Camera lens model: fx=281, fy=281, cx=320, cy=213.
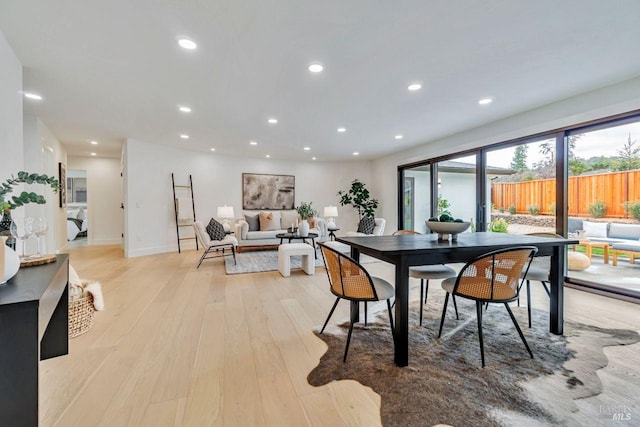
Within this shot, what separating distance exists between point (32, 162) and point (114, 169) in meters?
3.76

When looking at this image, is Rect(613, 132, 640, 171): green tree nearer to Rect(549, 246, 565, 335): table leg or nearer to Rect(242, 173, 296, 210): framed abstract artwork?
Rect(549, 246, 565, 335): table leg

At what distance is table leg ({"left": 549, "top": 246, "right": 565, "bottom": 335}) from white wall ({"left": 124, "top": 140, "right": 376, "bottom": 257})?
247 inches

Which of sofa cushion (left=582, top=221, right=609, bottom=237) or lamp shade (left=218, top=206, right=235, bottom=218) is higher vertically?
lamp shade (left=218, top=206, right=235, bottom=218)

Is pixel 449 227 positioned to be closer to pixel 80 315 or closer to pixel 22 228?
pixel 22 228

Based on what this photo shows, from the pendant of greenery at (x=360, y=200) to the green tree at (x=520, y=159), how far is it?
395cm

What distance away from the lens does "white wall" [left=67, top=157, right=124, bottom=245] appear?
25.3 ft

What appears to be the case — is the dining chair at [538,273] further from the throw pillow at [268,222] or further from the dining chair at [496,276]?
the throw pillow at [268,222]

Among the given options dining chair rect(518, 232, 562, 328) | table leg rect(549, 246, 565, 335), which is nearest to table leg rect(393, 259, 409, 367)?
dining chair rect(518, 232, 562, 328)

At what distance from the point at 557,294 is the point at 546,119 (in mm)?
2702

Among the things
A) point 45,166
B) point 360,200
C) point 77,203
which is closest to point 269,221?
point 360,200

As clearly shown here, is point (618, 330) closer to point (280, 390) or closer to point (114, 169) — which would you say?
point (280, 390)

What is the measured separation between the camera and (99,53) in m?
2.56

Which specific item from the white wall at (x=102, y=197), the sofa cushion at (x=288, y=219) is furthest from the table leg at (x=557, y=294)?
the white wall at (x=102, y=197)

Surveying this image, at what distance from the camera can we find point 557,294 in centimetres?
237
